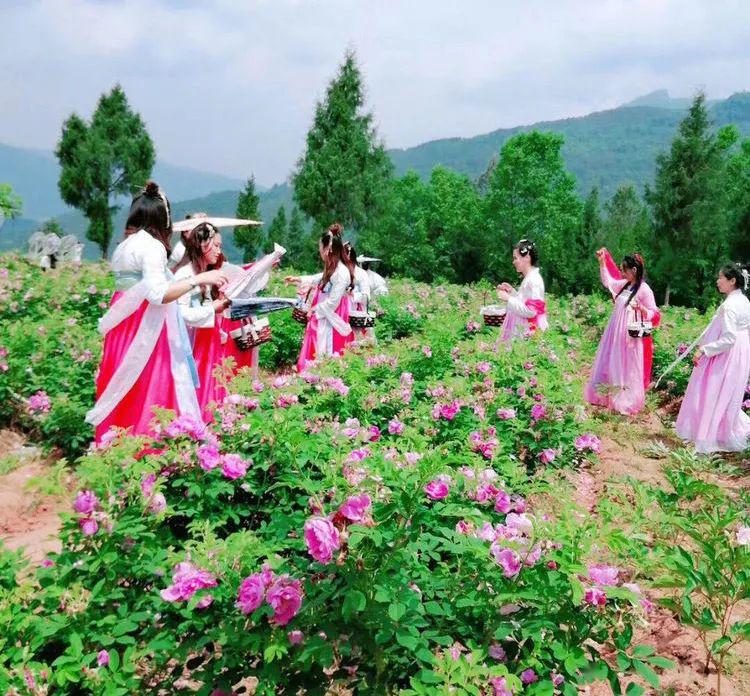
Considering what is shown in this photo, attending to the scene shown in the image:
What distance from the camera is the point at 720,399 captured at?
5723 mm

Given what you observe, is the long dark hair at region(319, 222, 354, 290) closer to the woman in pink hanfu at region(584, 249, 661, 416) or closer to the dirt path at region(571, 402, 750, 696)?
the woman in pink hanfu at region(584, 249, 661, 416)

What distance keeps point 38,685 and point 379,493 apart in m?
0.99

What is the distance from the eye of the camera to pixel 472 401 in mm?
3961

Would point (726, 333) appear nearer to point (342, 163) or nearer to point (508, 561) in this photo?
point (508, 561)

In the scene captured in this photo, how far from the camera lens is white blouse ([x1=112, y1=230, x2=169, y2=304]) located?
141 inches

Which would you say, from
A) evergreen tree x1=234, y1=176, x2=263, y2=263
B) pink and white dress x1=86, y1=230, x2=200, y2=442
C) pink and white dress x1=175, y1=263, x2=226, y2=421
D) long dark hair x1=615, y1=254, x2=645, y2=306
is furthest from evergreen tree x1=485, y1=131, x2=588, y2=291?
pink and white dress x1=86, y1=230, x2=200, y2=442

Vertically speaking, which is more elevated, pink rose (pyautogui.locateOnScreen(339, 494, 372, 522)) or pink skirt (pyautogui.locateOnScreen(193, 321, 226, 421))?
pink rose (pyautogui.locateOnScreen(339, 494, 372, 522))

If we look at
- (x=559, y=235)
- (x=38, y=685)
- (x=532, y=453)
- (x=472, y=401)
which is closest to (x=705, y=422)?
(x=532, y=453)

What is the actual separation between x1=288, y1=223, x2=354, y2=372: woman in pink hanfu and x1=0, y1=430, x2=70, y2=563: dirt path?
2454 mm

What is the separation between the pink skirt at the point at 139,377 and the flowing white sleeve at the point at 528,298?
140 inches

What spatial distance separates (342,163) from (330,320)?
2698 centimetres

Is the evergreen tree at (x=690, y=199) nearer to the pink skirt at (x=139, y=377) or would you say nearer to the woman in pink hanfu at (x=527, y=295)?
the woman in pink hanfu at (x=527, y=295)

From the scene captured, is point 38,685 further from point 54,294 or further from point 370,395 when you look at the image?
point 54,294

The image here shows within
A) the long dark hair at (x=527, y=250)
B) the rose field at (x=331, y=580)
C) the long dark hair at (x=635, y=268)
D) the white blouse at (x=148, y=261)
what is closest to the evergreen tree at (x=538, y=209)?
the long dark hair at (x=635, y=268)
